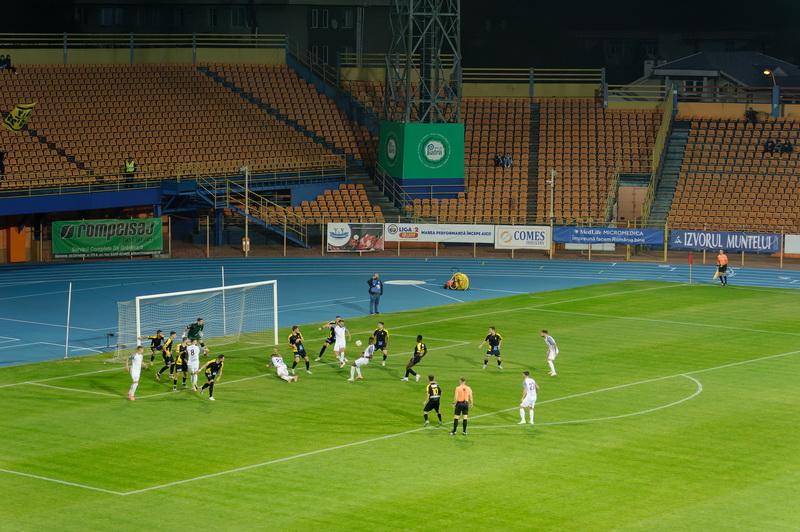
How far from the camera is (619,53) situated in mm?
113562

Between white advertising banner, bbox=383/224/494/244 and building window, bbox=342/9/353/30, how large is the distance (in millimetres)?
23105

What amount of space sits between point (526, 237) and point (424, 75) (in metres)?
12.9

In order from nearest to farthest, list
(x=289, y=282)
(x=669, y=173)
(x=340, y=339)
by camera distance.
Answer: (x=340, y=339), (x=289, y=282), (x=669, y=173)

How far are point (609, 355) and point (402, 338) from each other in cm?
744

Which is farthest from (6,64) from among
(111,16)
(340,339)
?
(340,339)

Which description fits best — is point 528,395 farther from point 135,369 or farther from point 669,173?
point 669,173

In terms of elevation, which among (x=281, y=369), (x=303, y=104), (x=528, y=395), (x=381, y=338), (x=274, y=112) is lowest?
(x=281, y=369)

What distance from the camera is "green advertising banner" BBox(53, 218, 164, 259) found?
6066cm

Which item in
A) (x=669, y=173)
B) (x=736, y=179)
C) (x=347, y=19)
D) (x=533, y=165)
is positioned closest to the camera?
(x=736, y=179)

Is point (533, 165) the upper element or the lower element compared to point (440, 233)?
upper

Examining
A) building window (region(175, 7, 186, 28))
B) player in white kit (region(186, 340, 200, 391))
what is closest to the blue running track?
player in white kit (region(186, 340, 200, 391))

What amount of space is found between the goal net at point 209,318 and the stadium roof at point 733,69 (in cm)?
5151

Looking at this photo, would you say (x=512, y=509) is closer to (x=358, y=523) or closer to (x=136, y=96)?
(x=358, y=523)

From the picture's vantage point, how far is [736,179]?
67688 millimetres
